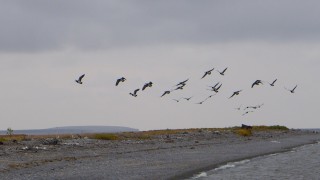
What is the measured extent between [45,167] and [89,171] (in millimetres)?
3445

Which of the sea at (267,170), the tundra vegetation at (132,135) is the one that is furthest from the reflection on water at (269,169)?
the tundra vegetation at (132,135)

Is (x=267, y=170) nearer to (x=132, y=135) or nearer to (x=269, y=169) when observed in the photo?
(x=269, y=169)

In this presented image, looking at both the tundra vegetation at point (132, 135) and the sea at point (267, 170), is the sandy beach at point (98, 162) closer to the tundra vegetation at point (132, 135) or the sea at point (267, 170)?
the sea at point (267, 170)

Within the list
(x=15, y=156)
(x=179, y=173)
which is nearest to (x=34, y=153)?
(x=15, y=156)

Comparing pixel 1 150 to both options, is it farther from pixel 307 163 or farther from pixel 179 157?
pixel 307 163

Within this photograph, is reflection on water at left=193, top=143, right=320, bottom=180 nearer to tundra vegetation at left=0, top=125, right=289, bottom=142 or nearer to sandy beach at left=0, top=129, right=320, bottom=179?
sandy beach at left=0, top=129, right=320, bottom=179

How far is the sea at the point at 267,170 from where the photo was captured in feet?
119

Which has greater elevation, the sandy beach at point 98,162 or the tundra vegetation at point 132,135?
the tundra vegetation at point 132,135

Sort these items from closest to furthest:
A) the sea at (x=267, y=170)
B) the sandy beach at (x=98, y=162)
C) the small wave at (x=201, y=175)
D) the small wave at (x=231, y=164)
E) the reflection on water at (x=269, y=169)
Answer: the sandy beach at (x=98, y=162) < the small wave at (x=201, y=175) < the sea at (x=267, y=170) < the reflection on water at (x=269, y=169) < the small wave at (x=231, y=164)

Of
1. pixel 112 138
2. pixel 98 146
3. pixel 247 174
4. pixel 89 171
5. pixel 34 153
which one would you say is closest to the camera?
pixel 89 171

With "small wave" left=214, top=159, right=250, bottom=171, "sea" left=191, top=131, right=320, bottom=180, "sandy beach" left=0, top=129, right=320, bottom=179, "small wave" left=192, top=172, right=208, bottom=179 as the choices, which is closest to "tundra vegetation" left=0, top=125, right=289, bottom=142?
"sandy beach" left=0, top=129, right=320, bottom=179

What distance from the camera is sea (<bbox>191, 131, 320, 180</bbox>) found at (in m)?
36.2

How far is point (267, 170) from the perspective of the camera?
135 ft

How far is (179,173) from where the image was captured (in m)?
35.7
